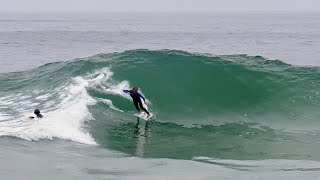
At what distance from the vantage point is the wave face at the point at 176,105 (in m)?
16.8

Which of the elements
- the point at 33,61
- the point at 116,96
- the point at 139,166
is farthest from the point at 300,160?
the point at 33,61

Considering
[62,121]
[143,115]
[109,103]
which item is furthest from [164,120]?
[62,121]

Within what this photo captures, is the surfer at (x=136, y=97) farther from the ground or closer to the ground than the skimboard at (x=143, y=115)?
farther from the ground

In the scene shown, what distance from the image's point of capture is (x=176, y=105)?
2336 centimetres

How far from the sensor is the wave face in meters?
16.8

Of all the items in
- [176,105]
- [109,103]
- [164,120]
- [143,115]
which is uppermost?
[176,105]

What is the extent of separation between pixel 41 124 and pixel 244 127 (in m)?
8.02

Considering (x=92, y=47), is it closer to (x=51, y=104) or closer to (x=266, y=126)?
(x=51, y=104)

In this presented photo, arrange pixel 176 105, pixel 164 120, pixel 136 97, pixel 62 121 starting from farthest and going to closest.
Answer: pixel 176 105
pixel 164 120
pixel 136 97
pixel 62 121

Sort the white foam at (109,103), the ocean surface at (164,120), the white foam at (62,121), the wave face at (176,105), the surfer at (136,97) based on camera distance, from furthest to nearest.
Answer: the white foam at (109,103), the surfer at (136,97), the wave face at (176,105), the white foam at (62,121), the ocean surface at (164,120)

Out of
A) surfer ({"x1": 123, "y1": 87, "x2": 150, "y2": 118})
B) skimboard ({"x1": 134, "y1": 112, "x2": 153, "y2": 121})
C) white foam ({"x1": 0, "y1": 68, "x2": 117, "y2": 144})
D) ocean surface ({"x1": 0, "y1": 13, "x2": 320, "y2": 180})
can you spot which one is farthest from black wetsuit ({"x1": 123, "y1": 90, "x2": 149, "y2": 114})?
white foam ({"x1": 0, "y1": 68, "x2": 117, "y2": 144})

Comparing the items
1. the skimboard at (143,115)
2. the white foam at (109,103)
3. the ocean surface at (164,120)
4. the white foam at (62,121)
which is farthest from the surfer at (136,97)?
the white foam at (62,121)

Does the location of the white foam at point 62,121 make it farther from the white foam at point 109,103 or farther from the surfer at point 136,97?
the surfer at point 136,97

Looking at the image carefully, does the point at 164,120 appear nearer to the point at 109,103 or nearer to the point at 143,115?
the point at 143,115
